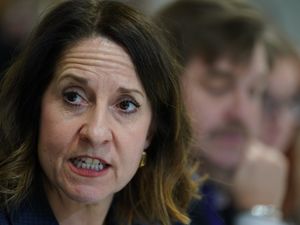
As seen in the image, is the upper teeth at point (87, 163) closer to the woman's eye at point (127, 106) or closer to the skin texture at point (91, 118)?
the skin texture at point (91, 118)

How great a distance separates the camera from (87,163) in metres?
1.45

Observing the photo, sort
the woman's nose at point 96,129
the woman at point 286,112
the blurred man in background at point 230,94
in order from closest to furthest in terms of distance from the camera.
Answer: the woman's nose at point 96,129, the blurred man in background at point 230,94, the woman at point 286,112

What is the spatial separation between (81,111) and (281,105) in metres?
1.64

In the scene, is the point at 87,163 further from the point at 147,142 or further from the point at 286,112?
the point at 286,112

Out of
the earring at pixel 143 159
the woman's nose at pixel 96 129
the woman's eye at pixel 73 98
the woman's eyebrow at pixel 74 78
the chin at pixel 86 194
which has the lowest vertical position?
the chin at pixel 86 194

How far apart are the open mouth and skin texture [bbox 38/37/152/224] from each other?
0.01 meters

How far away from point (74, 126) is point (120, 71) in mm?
149

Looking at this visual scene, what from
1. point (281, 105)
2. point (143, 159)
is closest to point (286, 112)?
point (281, 105)

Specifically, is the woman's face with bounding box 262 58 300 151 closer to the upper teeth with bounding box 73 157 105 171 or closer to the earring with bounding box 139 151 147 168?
the earring with bounding box 139 151 147 168

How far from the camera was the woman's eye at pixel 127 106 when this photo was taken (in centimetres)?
148

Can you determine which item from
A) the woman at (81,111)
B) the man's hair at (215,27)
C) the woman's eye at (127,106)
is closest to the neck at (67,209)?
the woman at (81,111)

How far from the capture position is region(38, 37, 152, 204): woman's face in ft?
4.71

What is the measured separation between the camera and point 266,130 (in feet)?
9.70

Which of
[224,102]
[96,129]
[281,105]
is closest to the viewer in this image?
[96,129]
